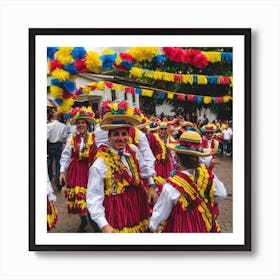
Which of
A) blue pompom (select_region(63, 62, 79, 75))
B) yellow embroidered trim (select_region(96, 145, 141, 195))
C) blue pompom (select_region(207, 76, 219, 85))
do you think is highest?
blue pompom (select_region(63, 62, 79, 75))

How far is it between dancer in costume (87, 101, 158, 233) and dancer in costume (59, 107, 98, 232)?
0.06m

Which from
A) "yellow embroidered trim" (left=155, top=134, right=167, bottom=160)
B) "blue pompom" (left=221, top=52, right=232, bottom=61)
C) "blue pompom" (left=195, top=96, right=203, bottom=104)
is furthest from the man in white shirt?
"blue pompom" (left=221, top=52, right=232, bottom=61)

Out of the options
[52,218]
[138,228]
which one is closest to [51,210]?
[52,218]

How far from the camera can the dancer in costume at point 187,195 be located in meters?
2.14

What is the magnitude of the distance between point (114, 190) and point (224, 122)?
2.43 ft

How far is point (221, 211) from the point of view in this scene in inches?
88.0

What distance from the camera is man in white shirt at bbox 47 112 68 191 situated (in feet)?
7.45

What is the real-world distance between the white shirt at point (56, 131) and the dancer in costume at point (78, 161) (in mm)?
49

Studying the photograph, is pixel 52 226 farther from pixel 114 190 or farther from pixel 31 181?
pixel 114 190

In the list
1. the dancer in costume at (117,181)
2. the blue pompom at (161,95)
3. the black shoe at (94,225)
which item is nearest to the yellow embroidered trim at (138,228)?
the dancer in costume at (117,181)

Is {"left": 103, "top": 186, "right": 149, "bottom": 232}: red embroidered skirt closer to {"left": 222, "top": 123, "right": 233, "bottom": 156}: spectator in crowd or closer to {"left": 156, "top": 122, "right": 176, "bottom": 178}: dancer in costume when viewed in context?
{"left": 156, "top": 122, "right": 176, "bottom": 178}: dancer in costume

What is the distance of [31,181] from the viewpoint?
2250 mm
